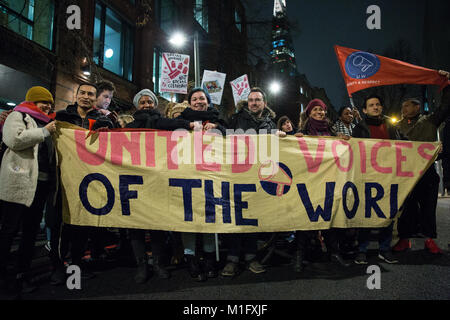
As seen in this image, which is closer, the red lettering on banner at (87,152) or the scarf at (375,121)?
the red lettering on banner at (87,152)

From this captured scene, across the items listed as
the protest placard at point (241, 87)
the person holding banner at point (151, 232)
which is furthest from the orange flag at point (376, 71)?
the protest placard at point (241, 87)

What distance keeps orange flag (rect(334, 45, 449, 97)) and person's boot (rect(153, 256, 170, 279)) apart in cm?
374

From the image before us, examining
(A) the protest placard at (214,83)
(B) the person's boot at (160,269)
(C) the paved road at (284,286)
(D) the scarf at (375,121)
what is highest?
(A) the protest placard at (214,83)

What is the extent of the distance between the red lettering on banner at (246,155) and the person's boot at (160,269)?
1.24 metres

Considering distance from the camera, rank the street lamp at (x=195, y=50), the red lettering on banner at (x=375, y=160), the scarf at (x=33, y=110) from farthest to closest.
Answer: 1. the street lamp at (x=195, y=50)
2. the red lettering on banner at (x=375, y=160)
3. the scarf at (x=33, y=110)

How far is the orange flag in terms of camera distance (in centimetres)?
381

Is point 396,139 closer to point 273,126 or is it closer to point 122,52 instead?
point 273,126

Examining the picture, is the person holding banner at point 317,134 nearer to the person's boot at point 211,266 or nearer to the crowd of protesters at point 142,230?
the crowd of protesters at point 142,230

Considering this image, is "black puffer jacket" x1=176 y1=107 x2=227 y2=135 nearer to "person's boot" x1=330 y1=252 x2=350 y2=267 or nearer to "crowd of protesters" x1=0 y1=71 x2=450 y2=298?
"crowd of protesters" x1=0 y1=71 x2=450 y2=298

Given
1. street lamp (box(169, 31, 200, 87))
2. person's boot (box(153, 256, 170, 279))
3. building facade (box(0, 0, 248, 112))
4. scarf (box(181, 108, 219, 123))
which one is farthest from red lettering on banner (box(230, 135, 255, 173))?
building facade (box(0, 0, 248, 112))

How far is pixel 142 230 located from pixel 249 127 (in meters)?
1.71

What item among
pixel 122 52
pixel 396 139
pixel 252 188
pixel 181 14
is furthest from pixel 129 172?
pixel 181 14

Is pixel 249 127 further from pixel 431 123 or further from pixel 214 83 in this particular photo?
pixel 214 83

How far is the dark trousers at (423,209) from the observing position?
3.49 metres
